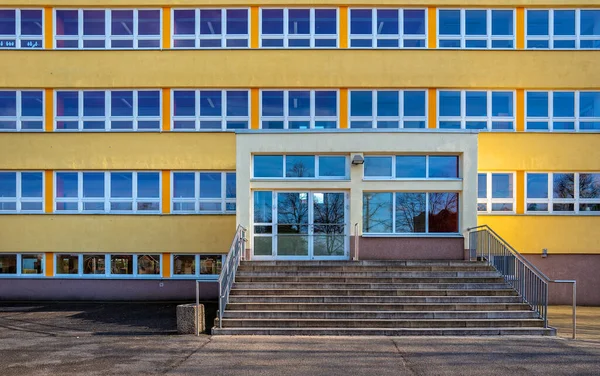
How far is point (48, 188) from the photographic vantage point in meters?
14.3

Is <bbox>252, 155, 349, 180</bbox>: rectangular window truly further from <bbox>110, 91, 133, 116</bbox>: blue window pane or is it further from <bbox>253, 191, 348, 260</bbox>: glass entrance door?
<bbox>110, 91, 133, 116</bbox>: blue window pane

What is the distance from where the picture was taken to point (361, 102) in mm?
14328

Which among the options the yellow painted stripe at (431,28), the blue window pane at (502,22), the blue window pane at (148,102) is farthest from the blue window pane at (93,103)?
the blue window pane at (502,22)

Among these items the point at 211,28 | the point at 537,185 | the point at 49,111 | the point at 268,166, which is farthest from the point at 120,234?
the point at 537,185

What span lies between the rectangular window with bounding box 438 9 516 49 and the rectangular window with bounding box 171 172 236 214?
7982mm

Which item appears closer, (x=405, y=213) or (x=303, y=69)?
(x=405, y=213)

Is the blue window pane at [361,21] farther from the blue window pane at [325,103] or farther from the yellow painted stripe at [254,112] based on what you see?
the yellow painted stripe at [254,112]

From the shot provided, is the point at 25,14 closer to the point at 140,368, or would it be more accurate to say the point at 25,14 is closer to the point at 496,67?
the point at 140,368

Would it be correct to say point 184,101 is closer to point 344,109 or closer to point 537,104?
point 344,109

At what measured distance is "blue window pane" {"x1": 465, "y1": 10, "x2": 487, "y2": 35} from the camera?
567 inches

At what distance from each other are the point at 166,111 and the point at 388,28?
7434 millimetres

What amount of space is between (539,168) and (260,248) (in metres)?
8.76

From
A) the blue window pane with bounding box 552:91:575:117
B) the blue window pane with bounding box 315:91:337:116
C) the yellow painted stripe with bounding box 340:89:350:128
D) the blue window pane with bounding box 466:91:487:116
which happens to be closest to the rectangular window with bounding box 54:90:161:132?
the blue window pane with bounding box 315:91:337:116

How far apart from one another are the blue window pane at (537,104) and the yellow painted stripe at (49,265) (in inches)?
606
